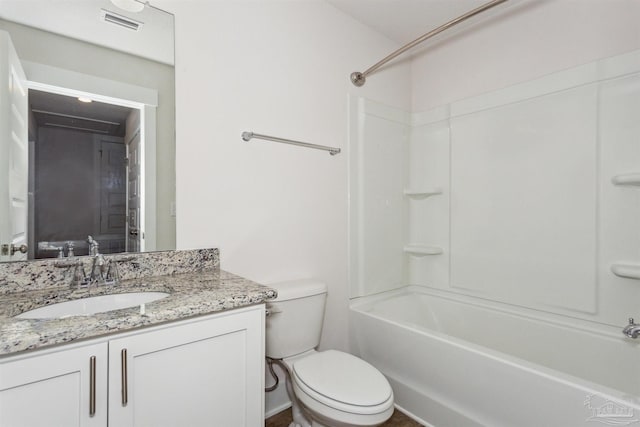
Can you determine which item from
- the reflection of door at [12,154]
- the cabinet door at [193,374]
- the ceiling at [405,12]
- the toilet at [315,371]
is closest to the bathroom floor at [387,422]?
the toilet at [315,371]

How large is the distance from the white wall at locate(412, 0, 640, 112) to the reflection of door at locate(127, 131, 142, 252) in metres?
2.00

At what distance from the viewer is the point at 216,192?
1.54m

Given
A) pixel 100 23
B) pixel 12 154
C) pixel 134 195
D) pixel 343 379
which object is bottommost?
pixel 343 379

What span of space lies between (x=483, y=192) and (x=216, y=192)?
1.67 meters

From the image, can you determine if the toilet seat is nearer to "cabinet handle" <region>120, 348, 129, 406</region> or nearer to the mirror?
"cabinet handle" <region>120, 348, 129, 406</region>

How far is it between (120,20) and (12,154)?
2.22 feet

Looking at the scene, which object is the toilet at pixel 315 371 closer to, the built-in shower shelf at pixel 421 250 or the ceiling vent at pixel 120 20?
the built-in shower shelf at pixel 421 250

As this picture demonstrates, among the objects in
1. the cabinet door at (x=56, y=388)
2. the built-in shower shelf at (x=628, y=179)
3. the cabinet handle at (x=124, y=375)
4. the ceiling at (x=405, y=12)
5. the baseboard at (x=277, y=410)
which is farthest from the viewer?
the ceiling at (x=405, y=12)

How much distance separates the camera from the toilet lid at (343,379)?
1221 mm

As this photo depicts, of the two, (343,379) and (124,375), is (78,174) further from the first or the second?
(343,379)

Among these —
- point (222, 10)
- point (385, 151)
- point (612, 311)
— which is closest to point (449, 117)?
point (385, 151)

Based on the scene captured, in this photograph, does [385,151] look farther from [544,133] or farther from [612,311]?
[612,311]

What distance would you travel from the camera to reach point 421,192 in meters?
2.35

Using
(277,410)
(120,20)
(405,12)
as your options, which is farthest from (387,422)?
(405,12)
